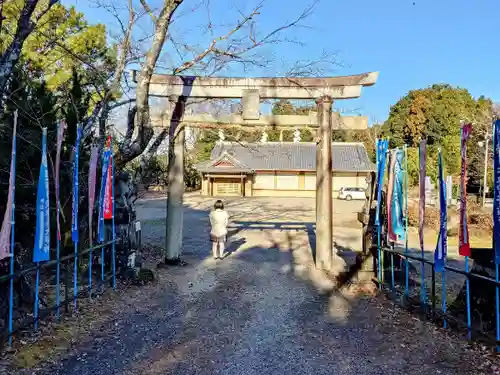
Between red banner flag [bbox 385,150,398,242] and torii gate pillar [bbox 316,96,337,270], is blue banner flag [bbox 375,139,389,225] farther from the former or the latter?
torii gate pillar [bbox 316,96,337,270]

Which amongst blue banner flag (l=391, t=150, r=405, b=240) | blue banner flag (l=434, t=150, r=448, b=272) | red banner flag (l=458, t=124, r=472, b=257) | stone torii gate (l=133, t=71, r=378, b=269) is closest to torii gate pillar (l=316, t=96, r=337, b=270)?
stone torii gate (l=133, t=71, r=378, b=269)

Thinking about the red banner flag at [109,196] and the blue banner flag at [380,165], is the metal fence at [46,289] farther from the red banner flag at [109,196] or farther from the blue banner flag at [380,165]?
the blue banner flag at [380,165]

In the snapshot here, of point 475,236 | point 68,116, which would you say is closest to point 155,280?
point 68,116

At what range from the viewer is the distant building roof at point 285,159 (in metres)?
35.0

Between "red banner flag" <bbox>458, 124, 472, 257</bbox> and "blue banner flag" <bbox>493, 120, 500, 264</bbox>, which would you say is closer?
"blue banner flag" <bbox>493, 120, 500, 264</bbox>

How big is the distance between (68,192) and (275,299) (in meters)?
4.59

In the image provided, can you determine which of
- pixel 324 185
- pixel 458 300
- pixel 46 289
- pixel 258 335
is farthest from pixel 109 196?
pixel 458 300

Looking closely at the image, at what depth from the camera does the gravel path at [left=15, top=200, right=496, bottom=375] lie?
3.84 metres

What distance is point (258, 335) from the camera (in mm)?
4727

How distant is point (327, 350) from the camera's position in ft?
14.1

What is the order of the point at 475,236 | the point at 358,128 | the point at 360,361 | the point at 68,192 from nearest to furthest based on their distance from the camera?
1. the point at 360,361
2. the point at 68,192
3. the point at 358,128
4. the point at 475,236

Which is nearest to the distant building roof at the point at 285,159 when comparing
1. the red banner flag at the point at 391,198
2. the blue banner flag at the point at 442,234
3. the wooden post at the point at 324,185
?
the wooden post at the point at 324,185

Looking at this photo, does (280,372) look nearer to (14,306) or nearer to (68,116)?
(14,306)

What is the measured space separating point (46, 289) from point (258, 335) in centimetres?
387
